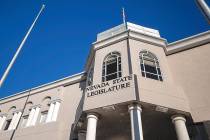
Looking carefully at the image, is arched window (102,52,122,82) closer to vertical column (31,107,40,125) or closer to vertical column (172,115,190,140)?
vertical column (172,115,190,140)

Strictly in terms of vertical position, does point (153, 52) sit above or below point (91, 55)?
below

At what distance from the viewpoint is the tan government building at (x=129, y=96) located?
11211 millimetres

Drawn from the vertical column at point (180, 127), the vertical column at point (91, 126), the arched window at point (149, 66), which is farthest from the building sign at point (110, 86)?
the vertical column at point (180, 127)

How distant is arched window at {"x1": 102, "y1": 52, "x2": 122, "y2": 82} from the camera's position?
13.5m

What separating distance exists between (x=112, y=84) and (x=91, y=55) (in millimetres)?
5112

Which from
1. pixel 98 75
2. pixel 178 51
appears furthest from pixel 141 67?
pixel 178 51

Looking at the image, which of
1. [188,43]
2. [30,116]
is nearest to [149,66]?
[188,43]

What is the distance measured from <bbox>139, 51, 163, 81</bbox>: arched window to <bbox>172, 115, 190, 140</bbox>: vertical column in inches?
112

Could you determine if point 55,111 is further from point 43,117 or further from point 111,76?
point 111,76

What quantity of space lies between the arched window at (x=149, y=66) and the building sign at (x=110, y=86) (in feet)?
5.45

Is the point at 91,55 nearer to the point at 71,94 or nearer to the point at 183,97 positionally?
the point at 71,94

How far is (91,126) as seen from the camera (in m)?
11.2

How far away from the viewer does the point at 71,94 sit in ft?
57.9

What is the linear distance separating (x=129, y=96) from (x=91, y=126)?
2594mm
